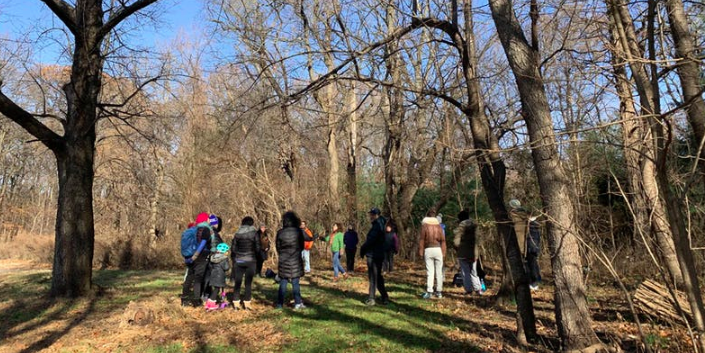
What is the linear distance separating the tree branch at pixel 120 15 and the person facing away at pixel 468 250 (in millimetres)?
7835

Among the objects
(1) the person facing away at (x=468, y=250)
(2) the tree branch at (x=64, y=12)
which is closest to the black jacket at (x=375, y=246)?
(1) the person facing away at (x=468, y=250)

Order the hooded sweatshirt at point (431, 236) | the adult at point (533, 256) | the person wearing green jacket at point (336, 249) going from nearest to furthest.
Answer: the hooded sweatshirt at point (431, 236), the adult at point (533, 256), the person wearing green jacket at point (336, 249)

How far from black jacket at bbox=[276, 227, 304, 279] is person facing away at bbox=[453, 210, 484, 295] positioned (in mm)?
3073

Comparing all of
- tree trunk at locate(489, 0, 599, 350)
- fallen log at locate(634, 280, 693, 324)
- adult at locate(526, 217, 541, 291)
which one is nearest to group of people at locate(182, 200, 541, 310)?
adult at locate(526, 217, 541, 291)

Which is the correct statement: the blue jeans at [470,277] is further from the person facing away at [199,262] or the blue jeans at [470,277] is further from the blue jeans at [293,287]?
the person facing away at [199,262]

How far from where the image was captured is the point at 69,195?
8930 mm

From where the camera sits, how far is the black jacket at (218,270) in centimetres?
787

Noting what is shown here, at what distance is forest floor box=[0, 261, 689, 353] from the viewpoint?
233 inches

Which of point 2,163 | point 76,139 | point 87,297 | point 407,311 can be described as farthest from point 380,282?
point 2,163

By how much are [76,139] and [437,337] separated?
7.80m

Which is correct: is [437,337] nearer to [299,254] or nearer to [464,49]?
[299,254]

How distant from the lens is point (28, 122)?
351 inches

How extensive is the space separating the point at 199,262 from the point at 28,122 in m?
4.43

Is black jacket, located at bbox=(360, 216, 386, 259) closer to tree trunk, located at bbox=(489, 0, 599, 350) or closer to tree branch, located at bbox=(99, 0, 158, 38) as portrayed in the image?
tree trunk, located at bbox=(489, 0, 599, 350)
